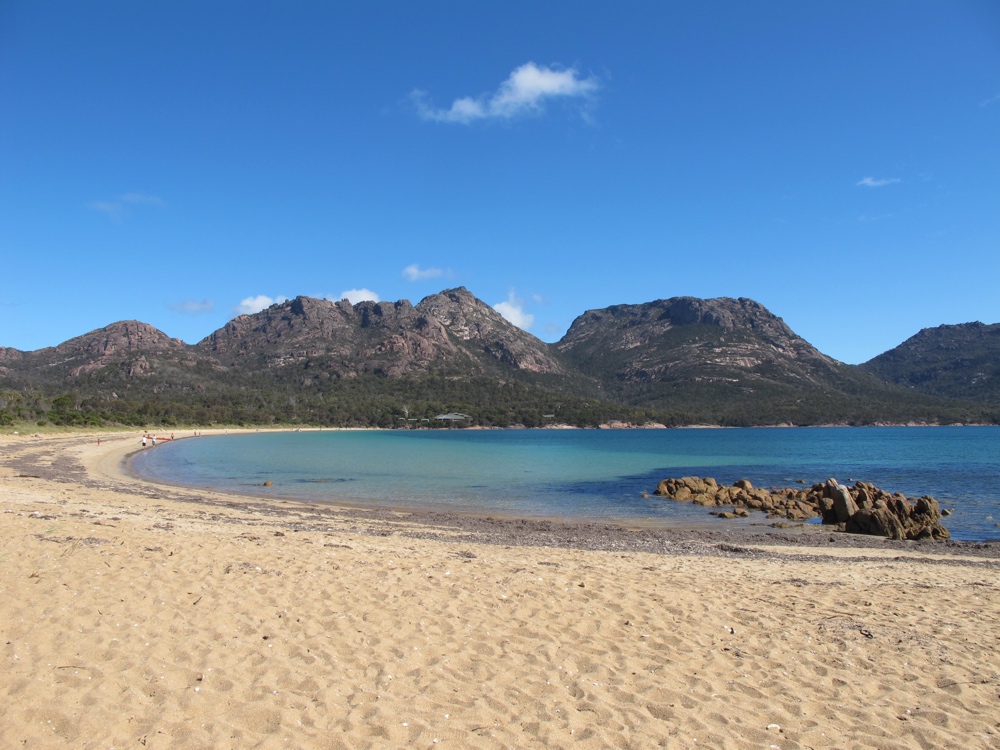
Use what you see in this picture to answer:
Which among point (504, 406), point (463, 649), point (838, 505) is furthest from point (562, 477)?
point (504, 406)

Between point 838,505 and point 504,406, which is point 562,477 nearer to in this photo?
point 838,505

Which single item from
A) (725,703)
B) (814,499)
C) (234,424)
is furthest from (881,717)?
(234,424)

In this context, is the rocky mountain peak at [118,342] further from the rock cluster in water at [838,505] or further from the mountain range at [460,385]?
the rock cluster in water at [838,505]

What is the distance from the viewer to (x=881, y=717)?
17.4 feet

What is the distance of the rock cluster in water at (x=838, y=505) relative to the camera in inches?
747

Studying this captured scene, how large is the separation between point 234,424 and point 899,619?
12769 cm

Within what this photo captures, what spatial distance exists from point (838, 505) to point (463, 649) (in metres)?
20.4

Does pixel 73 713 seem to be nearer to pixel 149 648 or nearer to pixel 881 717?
pixel 149 648

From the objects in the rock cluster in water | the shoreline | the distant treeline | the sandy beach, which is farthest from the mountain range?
the sandy beach

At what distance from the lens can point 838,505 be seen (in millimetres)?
21906

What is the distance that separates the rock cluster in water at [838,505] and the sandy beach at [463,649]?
817 centimetres

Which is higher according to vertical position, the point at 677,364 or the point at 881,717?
the point at 677,364

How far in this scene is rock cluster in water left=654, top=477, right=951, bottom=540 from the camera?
18984 millimetres

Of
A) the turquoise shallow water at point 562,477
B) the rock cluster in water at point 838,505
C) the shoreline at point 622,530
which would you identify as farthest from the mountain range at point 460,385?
the rock cluster in water at point 838,505
